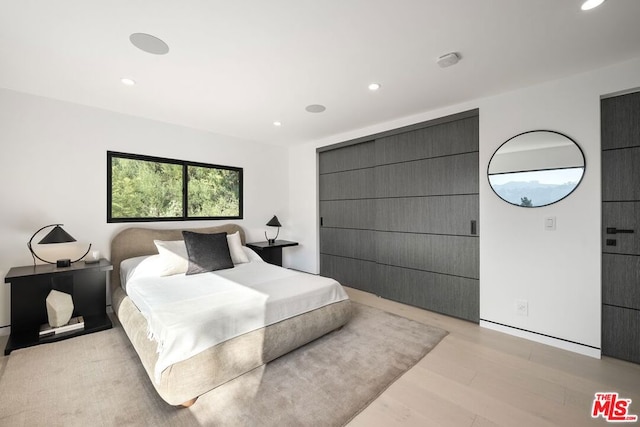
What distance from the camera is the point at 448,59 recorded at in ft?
7.06

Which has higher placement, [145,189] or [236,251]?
[145,189]

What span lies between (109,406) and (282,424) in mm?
1129

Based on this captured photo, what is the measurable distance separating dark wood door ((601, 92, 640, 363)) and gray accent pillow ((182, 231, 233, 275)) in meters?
3.72

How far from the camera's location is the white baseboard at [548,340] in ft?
7.70

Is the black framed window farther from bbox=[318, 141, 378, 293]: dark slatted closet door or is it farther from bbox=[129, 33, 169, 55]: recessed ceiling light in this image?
bbox=[129, 33, 169, 55]: recessed ceiling light

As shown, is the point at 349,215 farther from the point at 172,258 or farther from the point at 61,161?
the point at 61,161

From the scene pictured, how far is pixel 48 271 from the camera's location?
2.59 metres

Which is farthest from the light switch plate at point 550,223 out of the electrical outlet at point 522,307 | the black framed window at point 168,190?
the black framed window at point 168,190

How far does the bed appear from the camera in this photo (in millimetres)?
1684

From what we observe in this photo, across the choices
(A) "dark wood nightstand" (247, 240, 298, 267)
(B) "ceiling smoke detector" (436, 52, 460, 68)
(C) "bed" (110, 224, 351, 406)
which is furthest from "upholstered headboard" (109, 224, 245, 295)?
(B) "ceiling smoke detector" (436, 52, 460, 68)

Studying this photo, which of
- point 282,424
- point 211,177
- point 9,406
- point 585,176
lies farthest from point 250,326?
point 585,176

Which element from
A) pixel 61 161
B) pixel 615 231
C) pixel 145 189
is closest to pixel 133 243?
pixel 145 189

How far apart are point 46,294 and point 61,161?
1.42m

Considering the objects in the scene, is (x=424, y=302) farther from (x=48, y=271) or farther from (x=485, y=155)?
(x=48, y=271)
